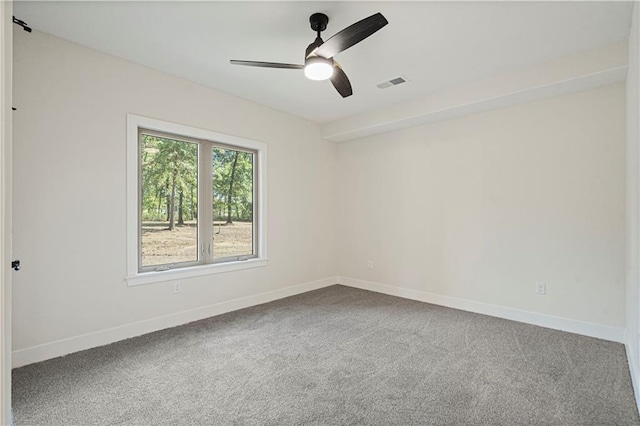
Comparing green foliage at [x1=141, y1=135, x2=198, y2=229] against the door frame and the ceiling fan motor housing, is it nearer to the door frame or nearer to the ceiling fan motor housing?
the ceiling fan motor housing

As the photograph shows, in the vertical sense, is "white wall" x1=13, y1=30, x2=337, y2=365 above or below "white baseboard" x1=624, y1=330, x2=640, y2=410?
above

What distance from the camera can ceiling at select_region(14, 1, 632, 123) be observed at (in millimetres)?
2369

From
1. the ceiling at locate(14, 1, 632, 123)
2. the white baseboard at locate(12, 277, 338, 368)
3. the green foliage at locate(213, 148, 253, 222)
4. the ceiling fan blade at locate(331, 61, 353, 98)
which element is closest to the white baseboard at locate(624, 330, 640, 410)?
the ceiling at locate(14, 1, 632, 123)

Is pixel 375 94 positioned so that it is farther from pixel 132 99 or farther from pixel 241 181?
pixel 132 99

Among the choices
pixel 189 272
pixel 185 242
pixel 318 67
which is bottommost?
pixel 189 272

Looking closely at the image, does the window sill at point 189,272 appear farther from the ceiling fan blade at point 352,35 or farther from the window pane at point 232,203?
the ceiling fan blade at point 352,35

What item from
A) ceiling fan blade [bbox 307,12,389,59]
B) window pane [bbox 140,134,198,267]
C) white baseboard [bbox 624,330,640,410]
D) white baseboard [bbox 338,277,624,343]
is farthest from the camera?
window pane [bbox 140,134,198,267]

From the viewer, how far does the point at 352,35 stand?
6.93ft

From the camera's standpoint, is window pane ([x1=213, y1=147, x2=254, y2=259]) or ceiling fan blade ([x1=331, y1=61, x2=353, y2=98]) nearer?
ceiling fan blade ([x1=331, y1=61, x2=353, y2=98])

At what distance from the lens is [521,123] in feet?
12.2

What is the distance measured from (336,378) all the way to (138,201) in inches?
101

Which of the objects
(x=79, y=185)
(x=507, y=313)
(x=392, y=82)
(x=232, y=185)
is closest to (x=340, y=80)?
(x=392, y=82)

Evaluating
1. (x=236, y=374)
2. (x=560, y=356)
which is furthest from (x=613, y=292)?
(x=236, y=374)

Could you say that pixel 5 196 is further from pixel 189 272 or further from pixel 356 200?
pixel 356 200
